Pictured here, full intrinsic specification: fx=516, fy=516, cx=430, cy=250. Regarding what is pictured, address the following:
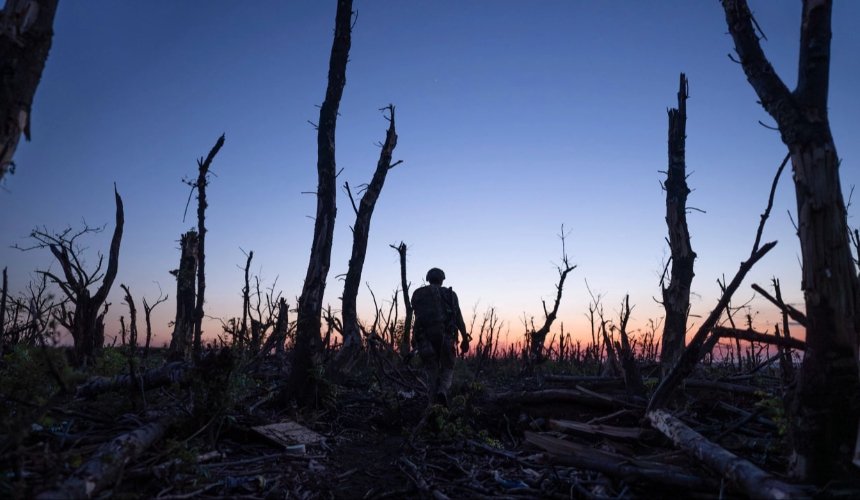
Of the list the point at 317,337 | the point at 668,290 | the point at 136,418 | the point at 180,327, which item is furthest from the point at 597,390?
the point at 180,327

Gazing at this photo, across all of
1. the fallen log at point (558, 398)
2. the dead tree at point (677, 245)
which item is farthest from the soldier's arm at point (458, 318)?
the dead tree at point (677, 245)

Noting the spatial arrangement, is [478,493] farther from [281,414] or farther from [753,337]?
A: [281,414]

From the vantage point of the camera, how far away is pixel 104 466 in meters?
4.04

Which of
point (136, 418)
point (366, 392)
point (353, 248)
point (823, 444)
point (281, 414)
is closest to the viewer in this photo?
point (823, 444)

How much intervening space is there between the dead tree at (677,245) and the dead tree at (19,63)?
35.2 feet

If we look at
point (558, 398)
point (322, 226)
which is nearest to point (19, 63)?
point (322, 226)

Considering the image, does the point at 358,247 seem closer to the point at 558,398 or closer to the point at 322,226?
the point at 322,226

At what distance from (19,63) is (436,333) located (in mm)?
6649

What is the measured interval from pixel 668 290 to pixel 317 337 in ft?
24.7

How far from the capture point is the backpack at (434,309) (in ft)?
29.6

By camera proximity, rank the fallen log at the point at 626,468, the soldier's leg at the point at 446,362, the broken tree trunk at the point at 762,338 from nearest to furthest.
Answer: the fallen log at the point at 626,468 < the broken tree trunk at the point at 762,338 < the soldier's leg at the point at 446,362

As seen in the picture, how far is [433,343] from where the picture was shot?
9.08 metres

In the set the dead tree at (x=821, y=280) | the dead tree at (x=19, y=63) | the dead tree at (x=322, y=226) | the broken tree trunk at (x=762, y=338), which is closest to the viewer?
the dead tree at (x=19, y=63)

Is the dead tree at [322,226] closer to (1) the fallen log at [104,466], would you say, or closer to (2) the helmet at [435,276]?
(2) the helmet at [435,276]
